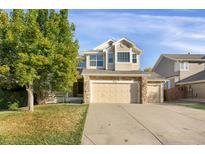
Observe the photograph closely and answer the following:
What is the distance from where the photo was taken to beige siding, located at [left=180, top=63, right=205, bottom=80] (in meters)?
37.9

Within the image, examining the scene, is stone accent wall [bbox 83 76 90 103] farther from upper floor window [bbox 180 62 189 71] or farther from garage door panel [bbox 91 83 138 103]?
upper floor window [bbox 180 62 189 71]

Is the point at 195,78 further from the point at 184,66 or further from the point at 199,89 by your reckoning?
the point at 184,66

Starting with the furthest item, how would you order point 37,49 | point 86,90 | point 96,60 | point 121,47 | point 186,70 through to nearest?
1. point 186,70
2. point 96,60
3. point 121,47
4. point 86,90
5. point 37,49

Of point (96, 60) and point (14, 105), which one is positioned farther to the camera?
point (96, 60)

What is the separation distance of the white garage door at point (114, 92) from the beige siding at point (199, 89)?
397 inches

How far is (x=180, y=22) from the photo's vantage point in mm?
26641

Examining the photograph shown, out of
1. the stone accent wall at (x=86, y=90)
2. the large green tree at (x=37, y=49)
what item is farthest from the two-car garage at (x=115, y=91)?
the large green tree at (x=37, y=49)

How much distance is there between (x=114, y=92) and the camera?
88.4ft

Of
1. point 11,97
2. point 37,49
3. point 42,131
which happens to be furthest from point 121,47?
point 42,131

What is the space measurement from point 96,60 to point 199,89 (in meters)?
13.0

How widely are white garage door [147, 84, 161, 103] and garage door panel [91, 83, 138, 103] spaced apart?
2178 millimetres

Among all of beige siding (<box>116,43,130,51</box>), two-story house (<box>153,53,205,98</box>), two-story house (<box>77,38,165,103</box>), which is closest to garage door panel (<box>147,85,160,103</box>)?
two-story house (<box>77,38,165,103</box>)
